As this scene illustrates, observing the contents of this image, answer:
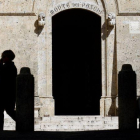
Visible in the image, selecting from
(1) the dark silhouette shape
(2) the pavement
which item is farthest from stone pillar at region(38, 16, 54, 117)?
(2) the pavement

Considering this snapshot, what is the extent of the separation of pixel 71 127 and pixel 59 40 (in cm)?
776

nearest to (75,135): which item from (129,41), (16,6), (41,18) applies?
(41,18)

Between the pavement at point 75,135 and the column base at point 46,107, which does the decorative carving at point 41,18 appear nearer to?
the column base at point 46,107

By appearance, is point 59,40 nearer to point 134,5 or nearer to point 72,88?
point 72,88

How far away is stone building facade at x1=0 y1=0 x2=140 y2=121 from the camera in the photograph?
18719 millimetres

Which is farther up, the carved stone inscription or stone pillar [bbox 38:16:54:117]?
the carved stone inscription

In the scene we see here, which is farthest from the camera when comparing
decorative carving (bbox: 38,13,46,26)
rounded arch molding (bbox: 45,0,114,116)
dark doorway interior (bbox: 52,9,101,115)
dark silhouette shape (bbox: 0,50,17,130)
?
dark doorway interior (bbox: 52,9,101,115)

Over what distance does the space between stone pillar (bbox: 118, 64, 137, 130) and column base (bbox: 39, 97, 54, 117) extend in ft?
26.5

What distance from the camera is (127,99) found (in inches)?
421

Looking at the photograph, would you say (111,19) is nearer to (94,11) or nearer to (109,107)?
(94,11)

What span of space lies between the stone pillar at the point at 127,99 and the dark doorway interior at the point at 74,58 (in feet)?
37.6

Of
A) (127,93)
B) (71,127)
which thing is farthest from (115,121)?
(127,93)

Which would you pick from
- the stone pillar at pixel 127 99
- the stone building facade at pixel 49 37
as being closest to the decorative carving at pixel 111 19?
the stone building facade at pixel 49 37

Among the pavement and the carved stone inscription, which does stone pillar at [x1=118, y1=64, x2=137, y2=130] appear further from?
the carved stone inscription
